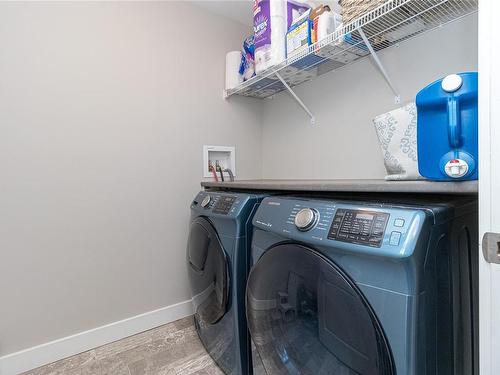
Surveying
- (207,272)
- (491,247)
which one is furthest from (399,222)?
(207,272)

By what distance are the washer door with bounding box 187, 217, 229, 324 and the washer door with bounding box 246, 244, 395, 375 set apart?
23cm

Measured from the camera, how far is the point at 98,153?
167 centimetres

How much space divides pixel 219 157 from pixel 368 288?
5.56 feet

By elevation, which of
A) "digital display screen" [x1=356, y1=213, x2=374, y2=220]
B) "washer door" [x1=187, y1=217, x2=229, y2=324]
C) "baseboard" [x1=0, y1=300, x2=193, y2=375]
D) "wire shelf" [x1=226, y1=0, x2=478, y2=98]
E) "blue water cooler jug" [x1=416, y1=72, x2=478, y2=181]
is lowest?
"baseboard" [x1=0, y1=300, x2=193, y2=375]

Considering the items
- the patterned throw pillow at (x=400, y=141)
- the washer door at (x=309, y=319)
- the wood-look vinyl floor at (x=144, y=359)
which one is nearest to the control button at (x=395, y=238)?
the washer door at (x=309, y=319)

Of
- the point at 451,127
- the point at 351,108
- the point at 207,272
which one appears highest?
the point at 351,108

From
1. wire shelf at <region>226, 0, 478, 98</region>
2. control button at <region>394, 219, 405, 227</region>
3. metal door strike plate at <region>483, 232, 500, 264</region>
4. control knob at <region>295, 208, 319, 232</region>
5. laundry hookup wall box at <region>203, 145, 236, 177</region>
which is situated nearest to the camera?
metal door strike plate at <region>483, 232, 500, 264</region>

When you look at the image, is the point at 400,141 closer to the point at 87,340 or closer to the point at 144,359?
the point at 144,359

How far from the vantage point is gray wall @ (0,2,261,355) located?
1456 mm

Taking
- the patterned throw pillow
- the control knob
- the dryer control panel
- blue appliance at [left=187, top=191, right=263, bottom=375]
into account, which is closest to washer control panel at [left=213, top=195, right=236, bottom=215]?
blue appliance at [left=187, top=191, right=263, bottom=375]

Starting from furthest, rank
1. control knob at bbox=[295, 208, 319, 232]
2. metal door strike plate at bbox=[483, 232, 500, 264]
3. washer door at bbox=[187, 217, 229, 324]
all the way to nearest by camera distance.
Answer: washer door at bbox=[187, 217, 229, 324], control knob at bbox=[295, 208, 319, 232], metal door strike plate at bbox=[483, 232, 500, 264]

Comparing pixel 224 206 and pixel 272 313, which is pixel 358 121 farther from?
pixel 272 313

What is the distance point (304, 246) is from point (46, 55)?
1.75 meters

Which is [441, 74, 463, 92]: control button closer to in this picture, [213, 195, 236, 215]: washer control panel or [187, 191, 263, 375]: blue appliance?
[187, 191, 263, 375]: blue appliance
